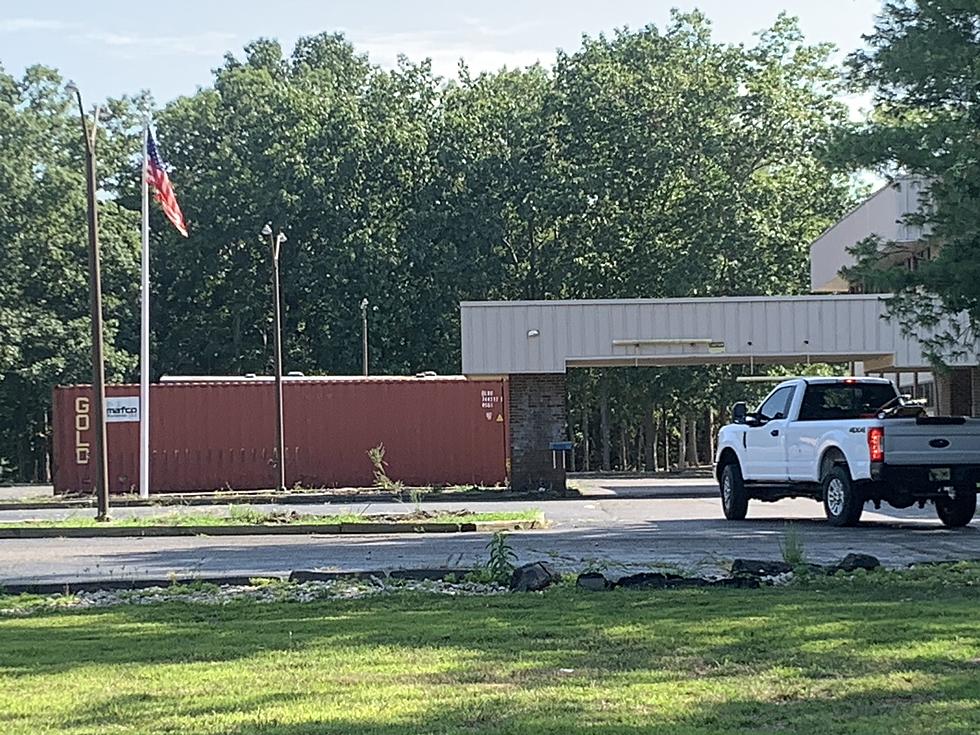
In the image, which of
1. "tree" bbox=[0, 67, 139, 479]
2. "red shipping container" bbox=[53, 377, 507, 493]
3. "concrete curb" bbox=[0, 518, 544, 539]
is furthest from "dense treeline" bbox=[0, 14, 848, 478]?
"concrete curb" bbox=[0, 518, 544, 539]

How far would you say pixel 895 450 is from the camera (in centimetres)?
1995

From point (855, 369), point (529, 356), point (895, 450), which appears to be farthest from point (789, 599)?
point (855, 369)

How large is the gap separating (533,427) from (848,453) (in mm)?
14619

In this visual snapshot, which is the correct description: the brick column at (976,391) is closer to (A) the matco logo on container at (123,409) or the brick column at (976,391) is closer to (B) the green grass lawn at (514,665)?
(A) the matco logo on container at (123,409)

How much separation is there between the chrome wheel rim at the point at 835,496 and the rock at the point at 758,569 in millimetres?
7868

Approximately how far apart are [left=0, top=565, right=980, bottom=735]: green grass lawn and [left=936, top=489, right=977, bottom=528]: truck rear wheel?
8.87 m

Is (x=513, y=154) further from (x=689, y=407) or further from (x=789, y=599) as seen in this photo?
(x=789, y=599)

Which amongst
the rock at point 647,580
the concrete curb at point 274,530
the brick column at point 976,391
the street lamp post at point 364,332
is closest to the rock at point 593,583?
the rock at point 647,580

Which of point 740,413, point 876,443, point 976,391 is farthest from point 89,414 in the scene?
point 876,443

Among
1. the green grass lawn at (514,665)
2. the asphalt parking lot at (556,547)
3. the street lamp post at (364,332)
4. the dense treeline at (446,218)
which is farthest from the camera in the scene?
the dense treeline at (446,218)

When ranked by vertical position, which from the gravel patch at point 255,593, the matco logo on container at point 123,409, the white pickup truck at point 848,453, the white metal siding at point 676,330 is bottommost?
the gravel patch at point 255,593

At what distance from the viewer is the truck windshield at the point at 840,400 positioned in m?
22.4

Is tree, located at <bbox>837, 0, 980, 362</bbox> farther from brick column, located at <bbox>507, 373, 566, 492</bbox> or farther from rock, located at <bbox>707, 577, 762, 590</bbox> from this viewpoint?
brick column, located at <bbox>507, 373, 566, 492</bbox>

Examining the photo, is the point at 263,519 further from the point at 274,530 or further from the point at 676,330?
the point at 676,330
